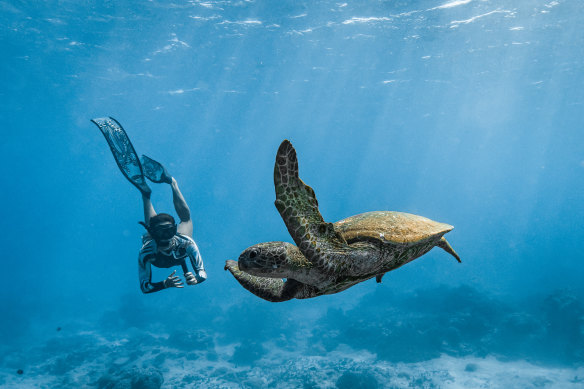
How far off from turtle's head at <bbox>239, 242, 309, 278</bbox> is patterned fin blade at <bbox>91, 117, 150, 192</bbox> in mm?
8188

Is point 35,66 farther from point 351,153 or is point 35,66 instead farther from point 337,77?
→ point 351,153

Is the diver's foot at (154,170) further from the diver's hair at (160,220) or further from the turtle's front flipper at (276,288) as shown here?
the turtle's front flipper at (276,288)

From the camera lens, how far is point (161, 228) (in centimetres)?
720

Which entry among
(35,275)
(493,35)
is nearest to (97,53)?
(493,35)

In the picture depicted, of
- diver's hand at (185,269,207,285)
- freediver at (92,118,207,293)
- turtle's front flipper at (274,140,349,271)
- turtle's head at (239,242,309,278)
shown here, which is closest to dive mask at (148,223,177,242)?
freediver at (92,118,207,293)

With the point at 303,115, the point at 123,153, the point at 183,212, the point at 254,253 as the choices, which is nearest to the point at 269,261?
the point at 254,253

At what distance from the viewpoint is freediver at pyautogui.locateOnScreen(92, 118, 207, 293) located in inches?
283

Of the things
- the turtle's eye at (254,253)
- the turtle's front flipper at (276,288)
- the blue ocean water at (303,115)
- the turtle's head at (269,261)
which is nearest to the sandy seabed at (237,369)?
the blue ocean water at (303,115)

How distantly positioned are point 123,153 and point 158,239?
3.60 metres

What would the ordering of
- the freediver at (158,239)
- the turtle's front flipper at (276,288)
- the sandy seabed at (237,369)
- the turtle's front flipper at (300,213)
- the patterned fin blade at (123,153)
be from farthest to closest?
the sandy seabed at (237,369)
the patterned fin blade at (123,153)
the freediver at (158,239)
the turtle's front flipper at (276,288)
the turtle's front flipper at (300,213)

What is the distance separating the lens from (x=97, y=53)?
22250mm

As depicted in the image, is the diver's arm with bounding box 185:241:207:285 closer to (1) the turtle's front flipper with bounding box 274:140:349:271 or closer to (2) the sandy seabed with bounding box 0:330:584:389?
(1) the turtle's front flipper with bounding box 274:140:349:271

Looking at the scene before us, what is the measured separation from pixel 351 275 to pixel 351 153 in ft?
299

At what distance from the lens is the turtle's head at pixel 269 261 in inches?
78.4
